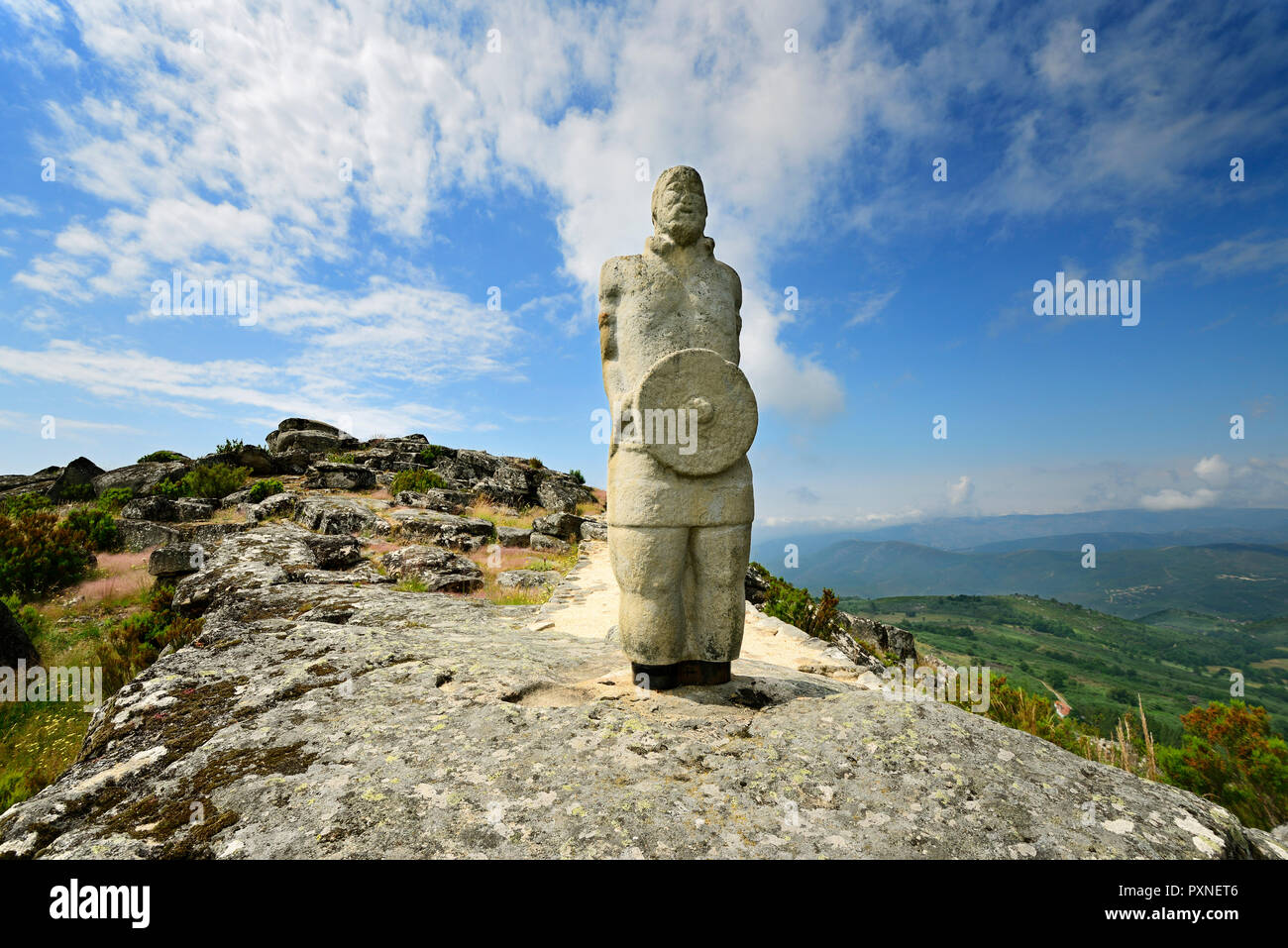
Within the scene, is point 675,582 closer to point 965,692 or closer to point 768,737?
point 768,737

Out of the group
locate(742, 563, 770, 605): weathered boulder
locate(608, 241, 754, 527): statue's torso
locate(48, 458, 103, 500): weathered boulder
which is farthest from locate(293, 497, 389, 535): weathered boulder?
locate(48, 458, 103, 500): weathered boulder

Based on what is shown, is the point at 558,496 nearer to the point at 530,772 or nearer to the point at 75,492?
the point at 75,492

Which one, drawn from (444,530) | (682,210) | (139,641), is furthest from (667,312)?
(444,530)

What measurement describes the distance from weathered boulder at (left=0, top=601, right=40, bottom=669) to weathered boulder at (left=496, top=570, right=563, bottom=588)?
6198 millimetres

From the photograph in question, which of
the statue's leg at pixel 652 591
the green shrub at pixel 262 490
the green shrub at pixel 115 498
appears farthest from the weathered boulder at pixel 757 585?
the green shrub at pixel 115 498

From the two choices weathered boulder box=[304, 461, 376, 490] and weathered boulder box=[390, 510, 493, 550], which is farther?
weathered boulder box=[304, 461, 376, 490]

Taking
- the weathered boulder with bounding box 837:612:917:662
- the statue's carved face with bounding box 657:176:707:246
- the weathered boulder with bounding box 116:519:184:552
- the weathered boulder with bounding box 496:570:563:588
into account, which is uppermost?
the statue's carved face with bounding box 657:176:707:246

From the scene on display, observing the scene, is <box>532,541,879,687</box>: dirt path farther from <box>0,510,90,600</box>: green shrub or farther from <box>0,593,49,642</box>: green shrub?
<box>0,510,90,600</box>: green shrub

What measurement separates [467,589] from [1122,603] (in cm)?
22070

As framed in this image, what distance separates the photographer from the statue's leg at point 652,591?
4141mm

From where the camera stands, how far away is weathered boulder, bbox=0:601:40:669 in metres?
5.94

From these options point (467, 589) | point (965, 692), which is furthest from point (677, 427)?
point (467, 589)

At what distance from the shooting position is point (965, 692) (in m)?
6.14

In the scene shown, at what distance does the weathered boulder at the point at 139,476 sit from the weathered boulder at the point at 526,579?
15.4m
